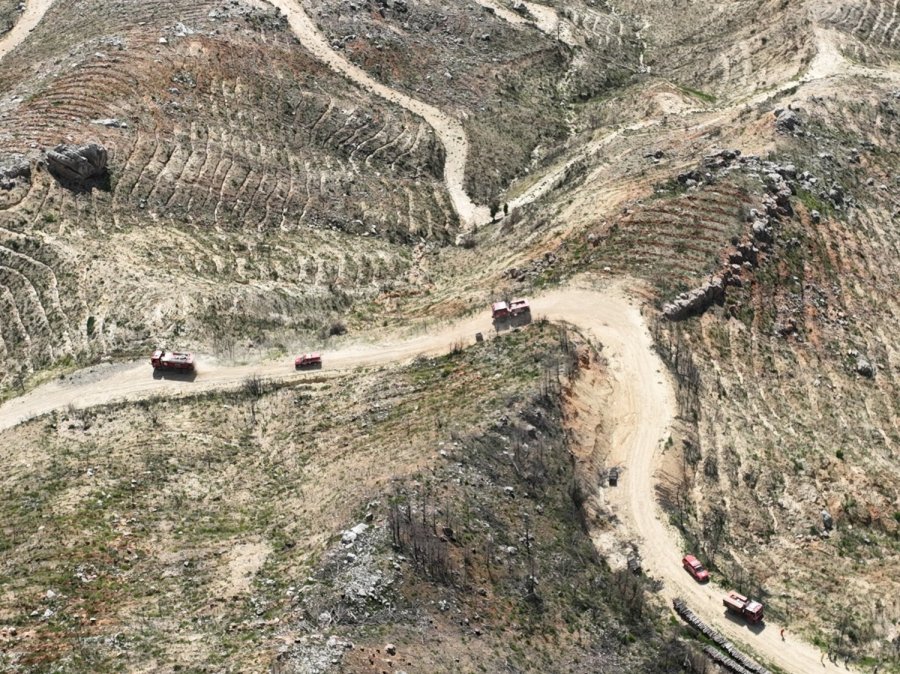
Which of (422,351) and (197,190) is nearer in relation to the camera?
(422,351)

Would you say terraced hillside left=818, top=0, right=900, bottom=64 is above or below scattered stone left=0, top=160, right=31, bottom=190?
above

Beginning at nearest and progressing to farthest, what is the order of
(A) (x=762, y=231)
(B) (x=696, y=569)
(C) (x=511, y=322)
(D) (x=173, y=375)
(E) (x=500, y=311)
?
(B) (x=696, y=569), (D) (x=173, y=375), (C) (x=511, y=322), (E) (x=500, y=311), (A) (x=762, y=231)

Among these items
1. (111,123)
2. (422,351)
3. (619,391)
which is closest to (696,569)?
(619,391)

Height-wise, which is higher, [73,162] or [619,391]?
[619,391]

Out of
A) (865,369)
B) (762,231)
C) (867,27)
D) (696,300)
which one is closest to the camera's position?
(696,300)

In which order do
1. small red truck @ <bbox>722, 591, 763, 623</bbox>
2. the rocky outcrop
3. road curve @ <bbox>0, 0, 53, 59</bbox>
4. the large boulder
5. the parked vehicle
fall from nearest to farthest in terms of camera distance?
small red truck @ <bbox>722, 591, 763, 623</bbox> < the parked vehicle < the rocky outcrop < the large boulder < road curve @ <bbox>0, 0, 53, 59</bbox>

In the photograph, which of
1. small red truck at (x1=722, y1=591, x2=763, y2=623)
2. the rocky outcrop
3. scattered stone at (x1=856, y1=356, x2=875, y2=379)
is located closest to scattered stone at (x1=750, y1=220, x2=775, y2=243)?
the rocky outcrop

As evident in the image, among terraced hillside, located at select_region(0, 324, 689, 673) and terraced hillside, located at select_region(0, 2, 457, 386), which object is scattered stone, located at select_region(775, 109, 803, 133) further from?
terraced hillside, located at select_region(0, 324, 689, 673)

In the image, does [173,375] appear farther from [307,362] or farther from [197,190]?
[197,190]
